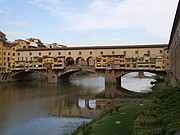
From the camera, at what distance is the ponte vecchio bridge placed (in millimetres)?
47156

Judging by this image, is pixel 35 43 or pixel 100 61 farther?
pixel 35 43

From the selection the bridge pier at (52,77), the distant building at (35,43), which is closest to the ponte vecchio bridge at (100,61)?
the bridge pier at (52,77)

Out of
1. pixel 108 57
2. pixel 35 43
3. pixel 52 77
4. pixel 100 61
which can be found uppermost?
pixel 35 43

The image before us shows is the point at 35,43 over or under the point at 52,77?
over

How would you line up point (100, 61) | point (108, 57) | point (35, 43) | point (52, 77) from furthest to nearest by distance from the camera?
point (35, 43) → point (52, 77) → point (100, 61) → point (108, 57)

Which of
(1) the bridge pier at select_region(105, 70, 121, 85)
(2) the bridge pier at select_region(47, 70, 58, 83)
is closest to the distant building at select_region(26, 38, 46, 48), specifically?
(2) the bridge pier at select_region(47, 70, 58, 83)

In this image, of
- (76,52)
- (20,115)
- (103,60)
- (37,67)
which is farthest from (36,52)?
(20,115)

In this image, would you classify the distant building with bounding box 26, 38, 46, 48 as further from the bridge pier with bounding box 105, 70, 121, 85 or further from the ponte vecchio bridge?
the bridge pier with bounding box 105, 70, 121, 85

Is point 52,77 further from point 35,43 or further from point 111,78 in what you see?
point 35,43

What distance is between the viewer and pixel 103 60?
5066 centimetres

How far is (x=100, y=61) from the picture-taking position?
5112cm

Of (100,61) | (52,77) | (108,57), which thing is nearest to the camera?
(108,57)

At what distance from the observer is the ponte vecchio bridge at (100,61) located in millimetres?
47156

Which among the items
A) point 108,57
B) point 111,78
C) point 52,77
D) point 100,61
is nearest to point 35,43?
point 52,77
